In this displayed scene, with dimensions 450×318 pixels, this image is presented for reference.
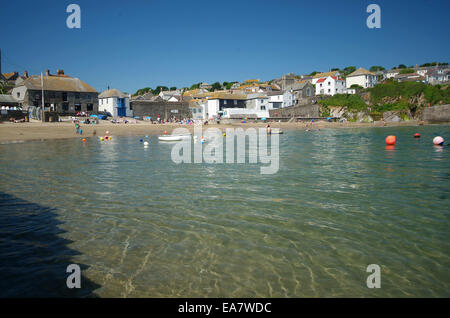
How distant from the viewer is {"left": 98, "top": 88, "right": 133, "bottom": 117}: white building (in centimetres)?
7819

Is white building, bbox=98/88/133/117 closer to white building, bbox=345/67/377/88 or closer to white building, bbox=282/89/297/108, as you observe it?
white building, bbox=282/89/297/108

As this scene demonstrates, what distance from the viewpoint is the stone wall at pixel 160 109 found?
80562mm

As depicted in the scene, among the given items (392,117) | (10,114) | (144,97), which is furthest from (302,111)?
(10,114)

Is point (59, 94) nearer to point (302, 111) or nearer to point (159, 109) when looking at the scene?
point (159, 109)

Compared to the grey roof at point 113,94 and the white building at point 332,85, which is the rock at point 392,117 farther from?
the grey roof at point 113,94

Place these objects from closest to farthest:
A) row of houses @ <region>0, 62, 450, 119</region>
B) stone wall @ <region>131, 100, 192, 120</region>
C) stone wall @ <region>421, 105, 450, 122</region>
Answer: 1. row of houses @ <region>0, 62, 450, 119</region>
2. stone wall @ <region>421, 105, 450, 122</region>
3. stone wall @ <region>131, 100, 192, 120</region>

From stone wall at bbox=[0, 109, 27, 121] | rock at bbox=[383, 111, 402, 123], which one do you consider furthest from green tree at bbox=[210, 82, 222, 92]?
stone wall at bbox=[0, 109, 27, 121]

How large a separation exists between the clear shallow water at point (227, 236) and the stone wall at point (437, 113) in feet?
255

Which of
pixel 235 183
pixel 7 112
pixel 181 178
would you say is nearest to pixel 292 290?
pixel 235 183

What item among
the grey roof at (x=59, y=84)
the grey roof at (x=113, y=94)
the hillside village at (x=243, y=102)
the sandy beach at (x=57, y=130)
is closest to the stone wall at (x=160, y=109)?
the hillside village at (x=243, y=102)

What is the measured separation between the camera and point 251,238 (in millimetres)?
7449

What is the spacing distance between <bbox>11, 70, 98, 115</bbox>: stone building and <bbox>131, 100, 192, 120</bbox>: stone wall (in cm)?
1087

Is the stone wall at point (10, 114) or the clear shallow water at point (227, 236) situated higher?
the stone wall at point (10, 114)

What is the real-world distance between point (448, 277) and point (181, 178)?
450 inches
